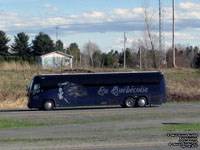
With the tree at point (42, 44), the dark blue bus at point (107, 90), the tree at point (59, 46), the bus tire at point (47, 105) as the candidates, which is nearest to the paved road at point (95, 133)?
the bus tire at point (47, 105)

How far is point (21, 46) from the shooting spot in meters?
94.2

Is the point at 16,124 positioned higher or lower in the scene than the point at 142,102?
higher

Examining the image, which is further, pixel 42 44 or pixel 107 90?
pixel 42 44

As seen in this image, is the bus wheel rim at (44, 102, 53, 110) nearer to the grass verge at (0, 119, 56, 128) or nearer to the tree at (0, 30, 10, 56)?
the grass verge at (0, 119, 56, 128)

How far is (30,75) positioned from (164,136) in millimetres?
39894

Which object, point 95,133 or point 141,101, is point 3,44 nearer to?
point 141,101

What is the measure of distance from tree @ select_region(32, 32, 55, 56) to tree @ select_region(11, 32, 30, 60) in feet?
5.62

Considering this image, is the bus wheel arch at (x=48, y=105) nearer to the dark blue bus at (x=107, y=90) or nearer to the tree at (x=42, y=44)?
the dark blue bus at (x=107, y=90)

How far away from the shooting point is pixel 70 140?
48.4 ft

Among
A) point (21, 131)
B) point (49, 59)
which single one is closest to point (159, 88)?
point (21, 131)

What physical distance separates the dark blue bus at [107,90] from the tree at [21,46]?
2416 inches

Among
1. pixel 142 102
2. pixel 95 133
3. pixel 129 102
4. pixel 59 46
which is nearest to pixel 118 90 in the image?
pixel 129 102

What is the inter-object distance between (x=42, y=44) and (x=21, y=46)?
15.3ft

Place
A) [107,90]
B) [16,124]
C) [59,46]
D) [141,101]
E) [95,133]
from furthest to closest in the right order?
[59,46], [107,90], [141,101], [16,124], [95,133]
